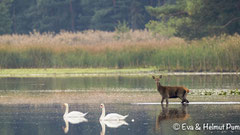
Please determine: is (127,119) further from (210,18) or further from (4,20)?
(4,20)

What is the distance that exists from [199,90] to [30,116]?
794 centimetres

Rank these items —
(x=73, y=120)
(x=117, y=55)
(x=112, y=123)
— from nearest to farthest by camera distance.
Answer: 1. (x=112, y=123)
2. (x=73, y=120)
3. (x=117, y=55)

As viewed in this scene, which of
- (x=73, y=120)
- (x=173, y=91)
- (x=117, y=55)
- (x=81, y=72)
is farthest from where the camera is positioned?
(x=117, y=55)

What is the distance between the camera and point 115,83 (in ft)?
84.5

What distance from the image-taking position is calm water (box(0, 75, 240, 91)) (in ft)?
77.5

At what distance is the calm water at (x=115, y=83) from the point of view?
23.6m

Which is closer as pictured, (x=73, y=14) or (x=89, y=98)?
(x=89, y=98)

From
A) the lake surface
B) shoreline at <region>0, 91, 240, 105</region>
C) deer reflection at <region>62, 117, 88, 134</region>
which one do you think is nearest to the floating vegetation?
shoreline at <region>0, 91, 240, 105</region>

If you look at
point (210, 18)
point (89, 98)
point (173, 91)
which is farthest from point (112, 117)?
point (210, 18)

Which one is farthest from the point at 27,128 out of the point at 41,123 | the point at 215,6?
the point at 215,6

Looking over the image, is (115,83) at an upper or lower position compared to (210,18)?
lower

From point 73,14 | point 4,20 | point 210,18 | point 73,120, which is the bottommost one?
point 73,120

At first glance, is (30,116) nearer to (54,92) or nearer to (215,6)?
(54,92)

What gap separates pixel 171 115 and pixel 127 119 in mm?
1280
